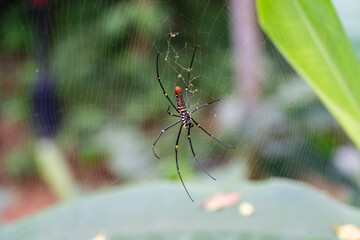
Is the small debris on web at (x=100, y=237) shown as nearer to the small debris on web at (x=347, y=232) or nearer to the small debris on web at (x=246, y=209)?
the small debris on web at (x=246, y=209)

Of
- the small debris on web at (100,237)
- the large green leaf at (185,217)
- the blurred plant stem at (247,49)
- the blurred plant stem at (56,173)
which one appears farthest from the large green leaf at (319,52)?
the blurred plant stem at (247,49)

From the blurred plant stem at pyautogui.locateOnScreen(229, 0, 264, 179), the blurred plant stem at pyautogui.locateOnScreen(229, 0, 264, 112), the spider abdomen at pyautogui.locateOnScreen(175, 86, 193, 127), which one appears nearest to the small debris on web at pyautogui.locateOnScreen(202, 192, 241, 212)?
the spider abdomen at pyautogui.locateOnScreen(175, 86, 193, 127)

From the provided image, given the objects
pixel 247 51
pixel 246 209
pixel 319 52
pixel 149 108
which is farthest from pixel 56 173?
pixel 149 108

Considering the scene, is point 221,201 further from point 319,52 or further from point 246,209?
point 319,52

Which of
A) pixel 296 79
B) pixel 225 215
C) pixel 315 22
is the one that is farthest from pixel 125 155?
pixel 315 22

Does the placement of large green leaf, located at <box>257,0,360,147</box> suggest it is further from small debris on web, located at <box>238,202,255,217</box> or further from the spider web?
small debris on web, located at <box>238,202,255,217</box>

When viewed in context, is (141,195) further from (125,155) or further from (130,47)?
(130,47)

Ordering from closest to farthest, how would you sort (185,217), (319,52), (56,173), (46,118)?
(319,52) → (185,217) → (56,173) → (46,118)
